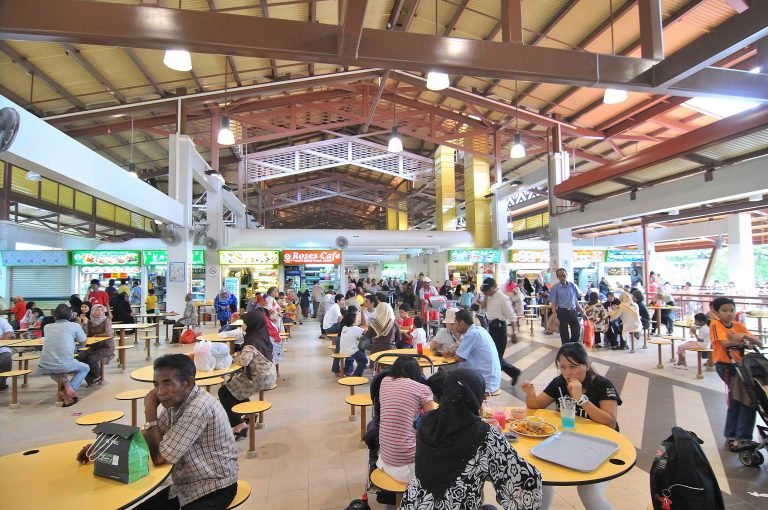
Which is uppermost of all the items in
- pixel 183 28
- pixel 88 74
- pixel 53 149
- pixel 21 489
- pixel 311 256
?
pixel 88 74

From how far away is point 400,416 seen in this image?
244cm

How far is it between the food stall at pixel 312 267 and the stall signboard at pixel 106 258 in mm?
4227

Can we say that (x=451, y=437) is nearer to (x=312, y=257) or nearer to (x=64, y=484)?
(x=64, y=484)

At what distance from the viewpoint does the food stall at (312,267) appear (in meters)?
12.6

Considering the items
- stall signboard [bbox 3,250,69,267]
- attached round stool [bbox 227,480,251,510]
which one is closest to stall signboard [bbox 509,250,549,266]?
attached round stool [bbox 227,480,251,510]

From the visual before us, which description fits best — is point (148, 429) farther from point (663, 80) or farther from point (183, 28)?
point (663, 80)

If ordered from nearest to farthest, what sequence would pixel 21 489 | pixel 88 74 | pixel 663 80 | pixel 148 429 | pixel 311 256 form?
pixel 21 489
pixel 148 429
pixel 663 80
pixel 88 74
pixel 311 256

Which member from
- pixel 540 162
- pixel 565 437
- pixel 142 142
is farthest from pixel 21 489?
pixel 540 162

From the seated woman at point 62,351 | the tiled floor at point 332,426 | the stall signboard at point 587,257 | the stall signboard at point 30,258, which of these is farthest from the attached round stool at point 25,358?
the stall signboard at point 587,257

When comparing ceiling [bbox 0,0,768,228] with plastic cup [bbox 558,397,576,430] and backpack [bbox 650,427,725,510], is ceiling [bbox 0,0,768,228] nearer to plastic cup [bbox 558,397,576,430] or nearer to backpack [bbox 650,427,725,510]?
plastic cup [bbox 558,397,576,430]

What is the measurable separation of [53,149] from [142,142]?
7565 millimetres

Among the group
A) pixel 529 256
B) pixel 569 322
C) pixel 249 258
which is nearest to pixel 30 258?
pixel 249 258

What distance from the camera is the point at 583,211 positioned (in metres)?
9.72

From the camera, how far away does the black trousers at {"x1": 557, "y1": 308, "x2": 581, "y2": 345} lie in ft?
23.4
